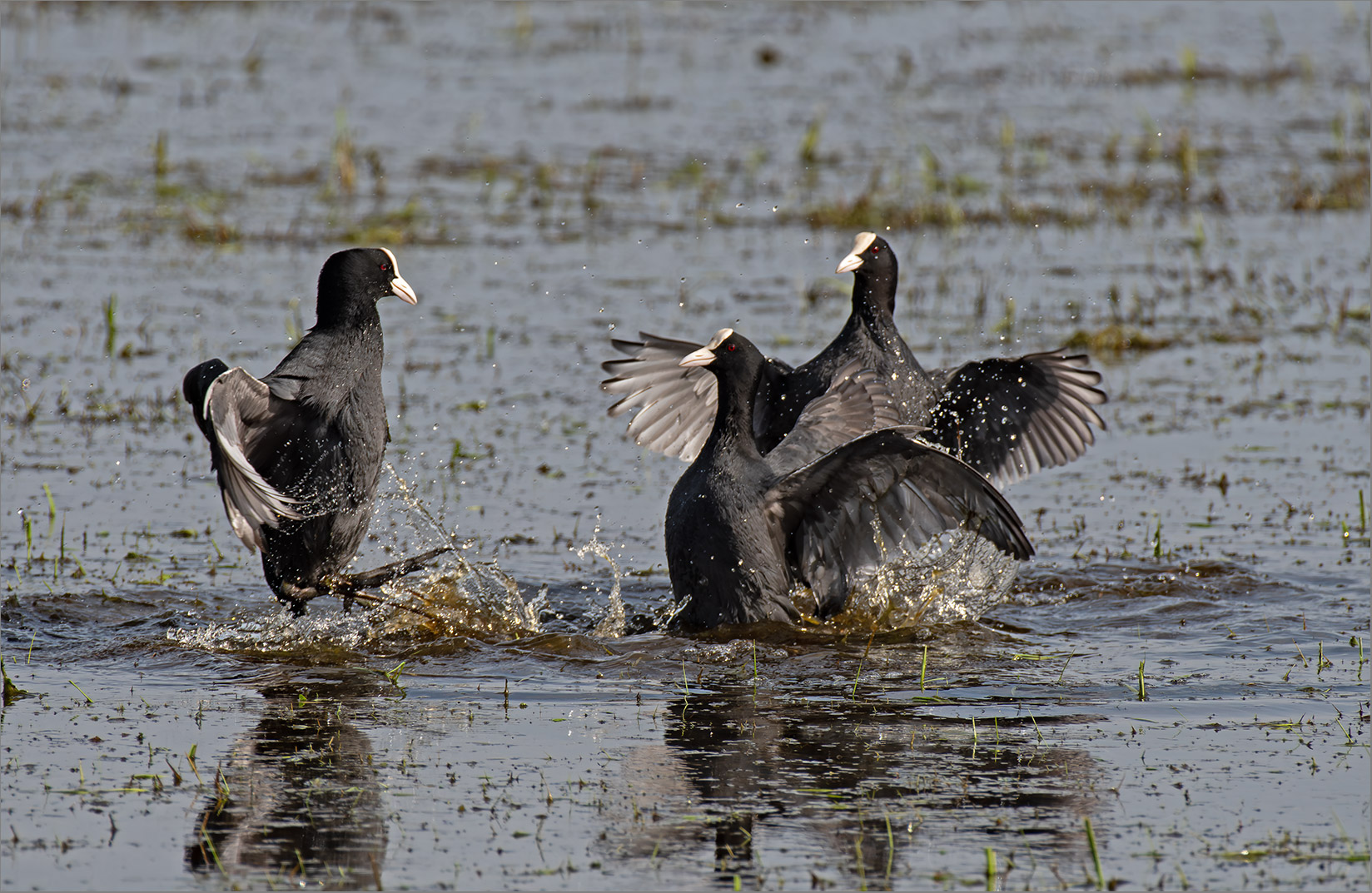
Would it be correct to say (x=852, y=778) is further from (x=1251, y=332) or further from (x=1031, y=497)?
(x=1251, y=332)

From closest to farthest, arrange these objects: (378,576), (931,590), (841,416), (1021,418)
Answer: (378,576) → (931,590) → (841,416) → (1021,418)

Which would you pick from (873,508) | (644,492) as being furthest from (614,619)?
(644,492)

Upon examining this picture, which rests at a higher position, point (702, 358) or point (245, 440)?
point (702, 358)

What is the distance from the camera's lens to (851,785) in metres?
4.15

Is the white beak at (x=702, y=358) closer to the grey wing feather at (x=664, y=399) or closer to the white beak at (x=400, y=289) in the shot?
the white beak at (x=400, y=289)

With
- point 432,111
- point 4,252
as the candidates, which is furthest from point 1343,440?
point 432,111

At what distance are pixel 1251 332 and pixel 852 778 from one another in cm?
596

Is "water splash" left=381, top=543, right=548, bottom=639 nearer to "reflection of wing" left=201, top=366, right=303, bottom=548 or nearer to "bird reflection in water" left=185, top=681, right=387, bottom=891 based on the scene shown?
"reflection of wing" left=201, top=366, right=303, bottom=548

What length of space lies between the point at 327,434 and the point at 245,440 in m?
0.26

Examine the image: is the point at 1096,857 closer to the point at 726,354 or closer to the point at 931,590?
the point at 931,590

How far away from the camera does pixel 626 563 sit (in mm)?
6676

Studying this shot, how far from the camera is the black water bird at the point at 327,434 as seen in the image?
18.7 ft

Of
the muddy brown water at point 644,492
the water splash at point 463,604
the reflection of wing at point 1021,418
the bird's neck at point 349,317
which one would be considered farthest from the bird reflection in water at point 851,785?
the reflection of wing at point 1021,418

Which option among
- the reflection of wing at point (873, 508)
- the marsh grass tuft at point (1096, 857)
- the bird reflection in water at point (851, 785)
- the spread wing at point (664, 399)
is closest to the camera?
the marsh grass tuft at point (1096, 857)
